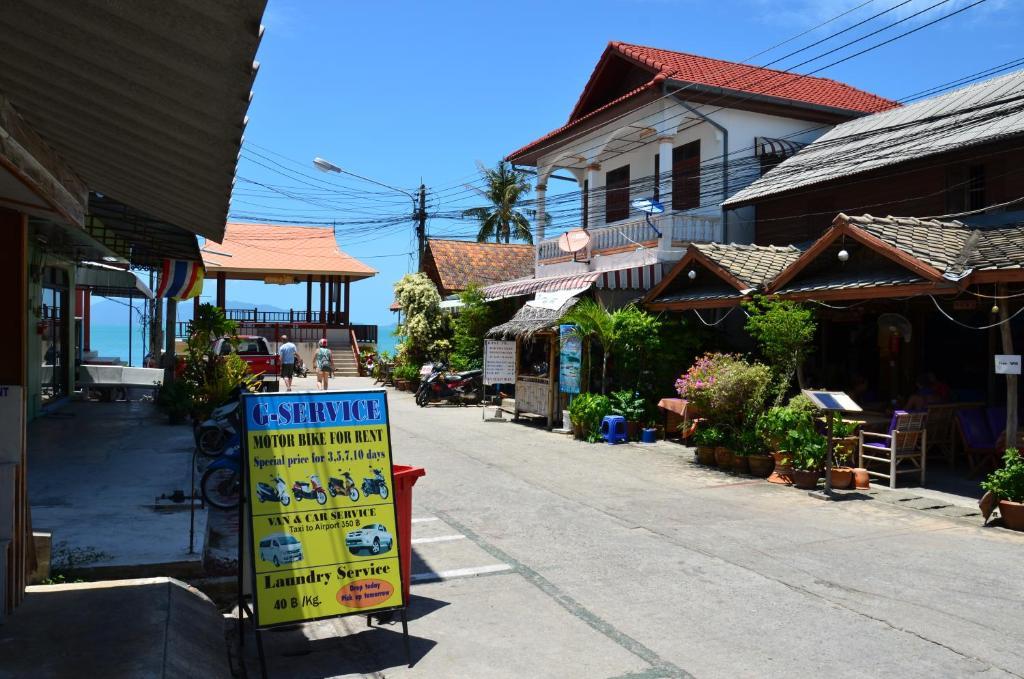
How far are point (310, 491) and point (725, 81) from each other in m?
17.2

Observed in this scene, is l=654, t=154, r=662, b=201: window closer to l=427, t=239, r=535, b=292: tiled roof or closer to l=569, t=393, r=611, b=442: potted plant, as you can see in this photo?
l=569, t=393, r=611, b=442: potted plant

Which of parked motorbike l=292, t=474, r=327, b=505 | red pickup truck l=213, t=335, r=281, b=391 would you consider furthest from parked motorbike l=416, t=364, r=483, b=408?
parked motorbike l=292, t=474, r=327, b=505

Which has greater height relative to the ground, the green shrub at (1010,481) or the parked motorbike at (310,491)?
the parked motorbike at (310,491)

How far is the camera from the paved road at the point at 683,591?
481 centimetres

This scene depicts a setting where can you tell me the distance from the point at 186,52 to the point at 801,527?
750cm

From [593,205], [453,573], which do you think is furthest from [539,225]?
[453,573]

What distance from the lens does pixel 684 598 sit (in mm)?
5988

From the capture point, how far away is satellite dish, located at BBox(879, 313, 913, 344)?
1423cm

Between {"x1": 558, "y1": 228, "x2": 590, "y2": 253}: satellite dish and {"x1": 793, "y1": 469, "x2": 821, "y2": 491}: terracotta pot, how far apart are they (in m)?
10.3

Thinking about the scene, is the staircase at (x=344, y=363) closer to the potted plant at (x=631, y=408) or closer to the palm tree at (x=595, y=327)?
the palm tree at (x=595, y=327)

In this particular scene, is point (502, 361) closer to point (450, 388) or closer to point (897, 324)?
point (450, 388)

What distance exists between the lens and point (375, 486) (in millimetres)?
5047

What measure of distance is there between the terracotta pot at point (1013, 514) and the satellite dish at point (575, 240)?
41.9 feet

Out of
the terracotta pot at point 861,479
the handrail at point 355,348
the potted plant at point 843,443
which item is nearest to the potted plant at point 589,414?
the potted plant at point 843,443
